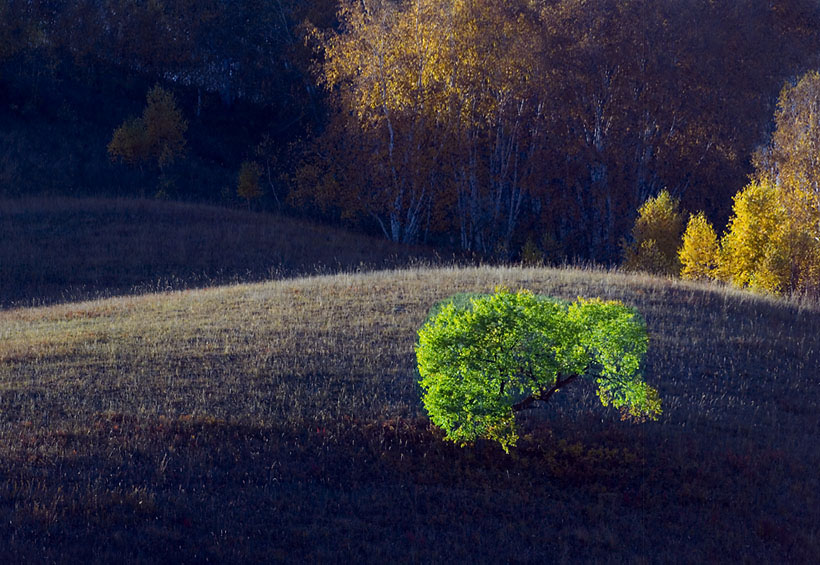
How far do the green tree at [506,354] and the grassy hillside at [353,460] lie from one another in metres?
0.69

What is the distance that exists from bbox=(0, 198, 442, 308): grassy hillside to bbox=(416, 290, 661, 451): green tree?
16207mm

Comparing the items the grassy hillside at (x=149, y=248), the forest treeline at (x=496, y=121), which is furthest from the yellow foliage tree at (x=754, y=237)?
the grassy hillside at (x=149, y=248)

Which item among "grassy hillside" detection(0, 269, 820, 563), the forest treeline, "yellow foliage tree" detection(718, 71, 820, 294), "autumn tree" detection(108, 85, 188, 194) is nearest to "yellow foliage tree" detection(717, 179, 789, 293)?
"yellow foliage tree" detection(718, 71, 820, 294)

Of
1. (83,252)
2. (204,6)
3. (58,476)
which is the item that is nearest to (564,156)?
(83,252)

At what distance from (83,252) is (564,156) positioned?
21.1 m

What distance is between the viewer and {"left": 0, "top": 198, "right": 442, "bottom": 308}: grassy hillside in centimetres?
2592

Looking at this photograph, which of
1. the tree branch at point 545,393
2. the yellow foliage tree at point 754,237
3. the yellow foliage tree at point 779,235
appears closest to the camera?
the tree branch at point 545,393

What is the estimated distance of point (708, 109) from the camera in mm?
37562

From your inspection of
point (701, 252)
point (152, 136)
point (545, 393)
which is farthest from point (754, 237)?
point (152, 136)

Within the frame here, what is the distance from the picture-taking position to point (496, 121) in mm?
35375

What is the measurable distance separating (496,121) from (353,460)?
92.6ft

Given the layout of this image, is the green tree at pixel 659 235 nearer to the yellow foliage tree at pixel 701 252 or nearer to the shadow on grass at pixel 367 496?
the yellow foliage tree at pixel 701 252

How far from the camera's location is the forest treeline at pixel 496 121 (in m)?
34.1

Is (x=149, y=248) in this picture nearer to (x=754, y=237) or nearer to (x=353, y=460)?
(x=754, y=237)
